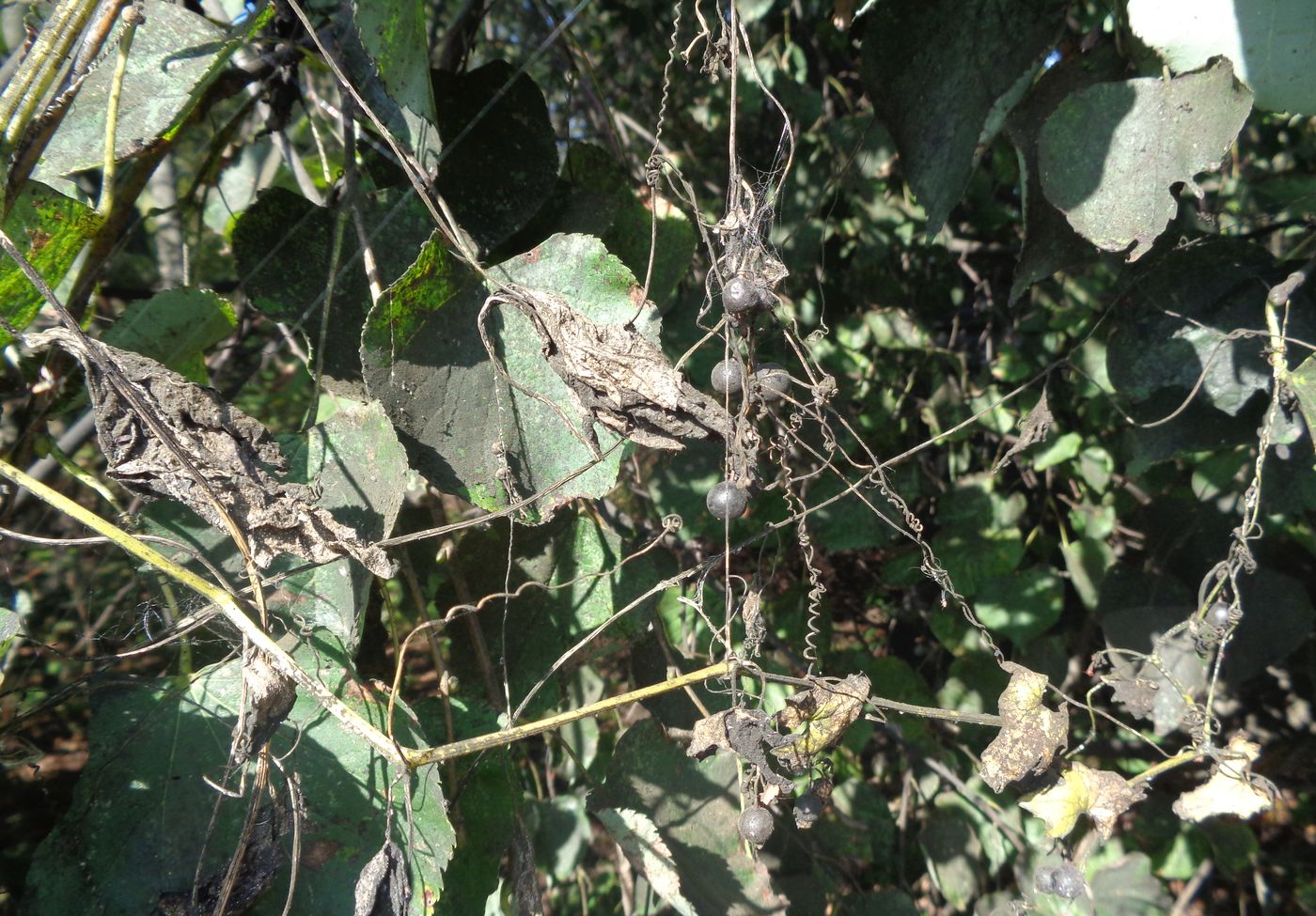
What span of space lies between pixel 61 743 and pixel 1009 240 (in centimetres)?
232

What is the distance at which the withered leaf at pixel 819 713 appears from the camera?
2.06 ft

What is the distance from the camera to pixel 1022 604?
47.4 inches

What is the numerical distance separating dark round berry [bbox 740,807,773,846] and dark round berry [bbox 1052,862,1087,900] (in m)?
0.30

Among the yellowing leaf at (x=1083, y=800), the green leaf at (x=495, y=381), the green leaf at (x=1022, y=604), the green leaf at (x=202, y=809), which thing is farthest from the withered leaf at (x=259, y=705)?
the green leaf at (x=1022, y=604)

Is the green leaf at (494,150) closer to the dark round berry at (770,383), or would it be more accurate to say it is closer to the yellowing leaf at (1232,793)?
the dark round berry at (770,383)

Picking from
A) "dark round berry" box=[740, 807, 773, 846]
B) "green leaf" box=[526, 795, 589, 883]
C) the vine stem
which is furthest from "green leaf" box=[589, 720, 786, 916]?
the vine stem

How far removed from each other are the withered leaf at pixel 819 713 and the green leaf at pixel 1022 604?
66 cm

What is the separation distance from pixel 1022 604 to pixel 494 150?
920 mm

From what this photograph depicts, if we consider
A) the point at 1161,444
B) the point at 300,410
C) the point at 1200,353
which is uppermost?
the point at 1200,353

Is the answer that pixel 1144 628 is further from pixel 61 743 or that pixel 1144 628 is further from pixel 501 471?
pixel 61 743

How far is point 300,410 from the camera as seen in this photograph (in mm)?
2264

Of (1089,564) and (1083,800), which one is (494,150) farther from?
(1089,564)

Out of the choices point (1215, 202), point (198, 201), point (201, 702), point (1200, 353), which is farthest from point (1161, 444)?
point (198, 201)

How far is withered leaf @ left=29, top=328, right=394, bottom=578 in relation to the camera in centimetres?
59
